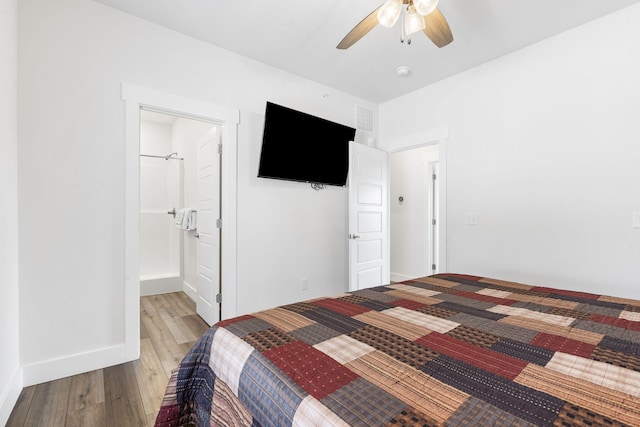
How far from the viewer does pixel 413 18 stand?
1.77 meters

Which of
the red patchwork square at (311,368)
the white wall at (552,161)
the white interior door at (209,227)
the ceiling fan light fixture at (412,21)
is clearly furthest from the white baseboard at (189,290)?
the ceiling fan light fixture at (412,21)

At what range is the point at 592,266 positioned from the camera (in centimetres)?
238

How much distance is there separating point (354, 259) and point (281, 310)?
2192mm

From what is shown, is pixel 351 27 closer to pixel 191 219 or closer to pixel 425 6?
pixel 425 6

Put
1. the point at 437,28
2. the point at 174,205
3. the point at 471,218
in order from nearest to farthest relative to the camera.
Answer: the point at 437,28, the point at 471,218, the point at 174,205

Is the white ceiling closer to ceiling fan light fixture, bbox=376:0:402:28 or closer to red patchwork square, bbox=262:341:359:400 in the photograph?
ceiling fan light fixture, bbox=376:0:402:28

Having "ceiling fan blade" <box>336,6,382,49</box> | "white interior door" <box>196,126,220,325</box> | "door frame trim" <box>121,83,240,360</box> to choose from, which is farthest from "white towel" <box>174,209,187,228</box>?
"ceiling fan blade" <box>336,6,382,49</box>

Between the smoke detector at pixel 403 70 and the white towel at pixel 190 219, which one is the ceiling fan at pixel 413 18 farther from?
the white towel at pixel 190 219

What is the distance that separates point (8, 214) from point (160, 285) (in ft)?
9.22

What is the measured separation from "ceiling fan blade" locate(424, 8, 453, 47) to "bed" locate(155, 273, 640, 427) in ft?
5.23

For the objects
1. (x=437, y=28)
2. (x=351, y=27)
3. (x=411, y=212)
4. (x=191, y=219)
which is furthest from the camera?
(x=411, y=212)

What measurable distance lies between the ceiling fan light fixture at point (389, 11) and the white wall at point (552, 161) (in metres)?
1.73

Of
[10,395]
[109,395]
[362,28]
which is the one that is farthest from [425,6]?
[10,395]

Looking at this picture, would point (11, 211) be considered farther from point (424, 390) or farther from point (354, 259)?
point (354, 259)
